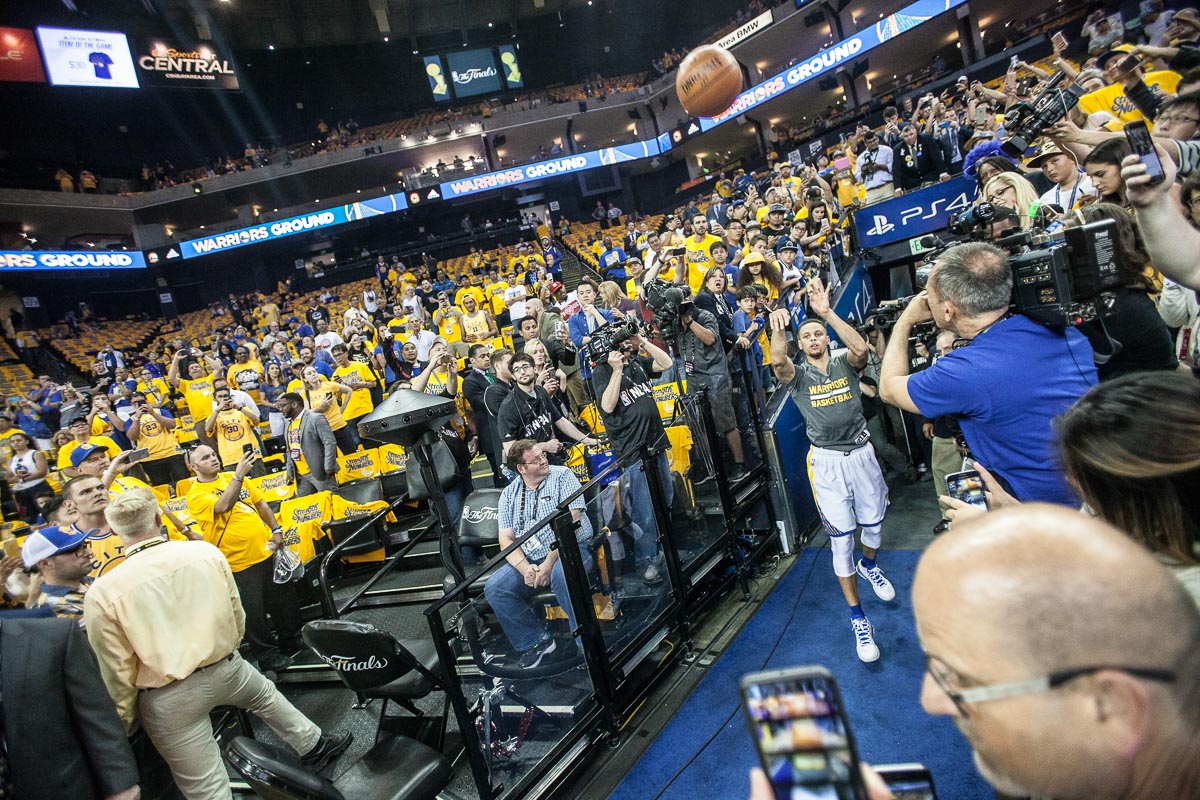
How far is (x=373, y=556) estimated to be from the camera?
5.84 metres

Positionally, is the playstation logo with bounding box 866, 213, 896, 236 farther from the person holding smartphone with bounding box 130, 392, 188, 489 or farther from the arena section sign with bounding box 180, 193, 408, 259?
the arena section sign with bounding box 180, 193, 408, 259

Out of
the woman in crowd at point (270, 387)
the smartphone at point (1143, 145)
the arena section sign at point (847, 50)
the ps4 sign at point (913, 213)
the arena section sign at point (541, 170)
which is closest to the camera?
the smartphone at point (1143, 145)

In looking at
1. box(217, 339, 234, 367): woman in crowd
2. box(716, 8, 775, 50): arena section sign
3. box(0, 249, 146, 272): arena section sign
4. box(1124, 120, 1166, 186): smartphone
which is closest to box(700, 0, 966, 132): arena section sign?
box(716, 8, 775, 50): arena section sign

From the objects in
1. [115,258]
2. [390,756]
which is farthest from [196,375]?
[115,258]

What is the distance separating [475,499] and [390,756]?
1988 millimetres

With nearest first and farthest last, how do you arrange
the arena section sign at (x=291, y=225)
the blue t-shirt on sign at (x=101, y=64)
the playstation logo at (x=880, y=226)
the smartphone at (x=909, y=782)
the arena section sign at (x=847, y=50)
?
the smartphone at (x=909, y=782), the playstation logo at (x=880, y=226), the arena section sign at (x=847, y=50), the blue t-shirt on sign at (x=101, y=64), the arena section sign at (x=291, y=225)

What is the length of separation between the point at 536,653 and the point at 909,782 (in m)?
2.50

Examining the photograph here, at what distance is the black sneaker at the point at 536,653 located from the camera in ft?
10.3

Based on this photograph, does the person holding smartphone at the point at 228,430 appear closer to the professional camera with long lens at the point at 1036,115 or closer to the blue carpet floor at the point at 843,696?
Answer: the blue carpet floor at the point at 843,696

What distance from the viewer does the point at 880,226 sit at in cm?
622

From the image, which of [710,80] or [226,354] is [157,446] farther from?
[710,80]

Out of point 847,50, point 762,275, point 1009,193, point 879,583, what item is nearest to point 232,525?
point 879,583

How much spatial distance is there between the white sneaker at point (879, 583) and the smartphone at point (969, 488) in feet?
7.40

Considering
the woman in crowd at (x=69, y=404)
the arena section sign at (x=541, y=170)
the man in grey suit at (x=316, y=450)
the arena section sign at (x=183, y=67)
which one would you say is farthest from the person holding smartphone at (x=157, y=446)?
the arena section sign at (x=183, y=67)
